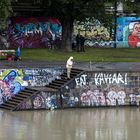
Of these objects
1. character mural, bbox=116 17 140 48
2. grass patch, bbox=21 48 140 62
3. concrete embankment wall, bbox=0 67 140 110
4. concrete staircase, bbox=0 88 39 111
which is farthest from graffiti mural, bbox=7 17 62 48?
concrete staircase, bbox=0 88 39 111

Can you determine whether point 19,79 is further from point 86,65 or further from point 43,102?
point 86,65

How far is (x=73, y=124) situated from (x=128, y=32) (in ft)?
121

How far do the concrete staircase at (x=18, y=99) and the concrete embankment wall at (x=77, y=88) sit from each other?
0.38m

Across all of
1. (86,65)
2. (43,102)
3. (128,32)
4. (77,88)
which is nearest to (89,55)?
(86,65)

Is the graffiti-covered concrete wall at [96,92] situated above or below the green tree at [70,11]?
below

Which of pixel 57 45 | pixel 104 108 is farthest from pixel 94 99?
pixel 57 45

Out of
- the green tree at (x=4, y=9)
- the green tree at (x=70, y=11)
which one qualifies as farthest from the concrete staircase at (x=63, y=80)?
the green tree at (x=70, y=11)

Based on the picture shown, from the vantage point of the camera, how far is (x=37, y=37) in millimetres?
75312

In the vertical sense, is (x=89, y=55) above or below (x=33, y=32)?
below

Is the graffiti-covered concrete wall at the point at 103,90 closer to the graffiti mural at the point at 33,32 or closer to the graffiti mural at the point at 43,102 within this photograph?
the graffiti mural at the point at 43,102

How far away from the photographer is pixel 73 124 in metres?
43.7

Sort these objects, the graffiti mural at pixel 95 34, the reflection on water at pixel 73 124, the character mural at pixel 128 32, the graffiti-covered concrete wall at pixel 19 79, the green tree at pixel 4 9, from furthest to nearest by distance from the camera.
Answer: the character mural at pixel 128 32 → the graffiti mural at pixel 95 34 → the green tree at pixel 4 9 → the graffiti-covered concrete wall at pixel 19 79 → the reflection on water at pixel 73 124

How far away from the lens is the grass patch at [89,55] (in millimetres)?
61625

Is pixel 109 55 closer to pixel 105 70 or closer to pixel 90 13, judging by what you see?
pixel 90 13
